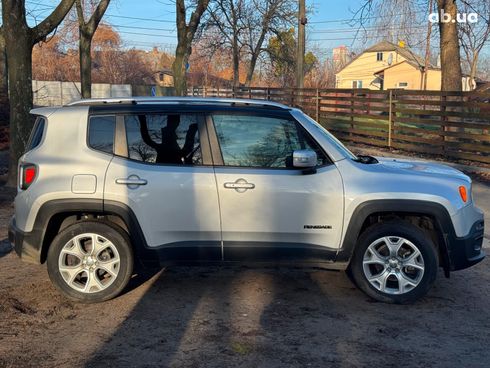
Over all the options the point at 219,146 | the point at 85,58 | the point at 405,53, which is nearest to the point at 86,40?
the point at 85,58

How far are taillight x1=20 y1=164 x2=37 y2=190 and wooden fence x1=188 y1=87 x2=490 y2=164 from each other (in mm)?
10616

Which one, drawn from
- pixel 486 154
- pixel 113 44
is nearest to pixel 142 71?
pixel 113 44

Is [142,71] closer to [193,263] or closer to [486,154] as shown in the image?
[486,154]

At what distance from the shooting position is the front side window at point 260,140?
488cm

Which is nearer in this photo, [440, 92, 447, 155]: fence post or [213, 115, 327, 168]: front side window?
[213, 115, 327, 168]: front side window

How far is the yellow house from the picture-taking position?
5666cm

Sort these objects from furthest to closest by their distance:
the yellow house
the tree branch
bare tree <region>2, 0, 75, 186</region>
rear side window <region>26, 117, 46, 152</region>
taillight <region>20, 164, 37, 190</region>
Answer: the yellow house
the tree branch
bare tree <region>2, 0, 75, 186</region>
rear side window <region>26, 117, 46, 152</region>
taillight <region>20, 164, 37, 190</region>

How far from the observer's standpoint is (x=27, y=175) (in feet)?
15.8

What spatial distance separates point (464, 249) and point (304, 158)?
158cm

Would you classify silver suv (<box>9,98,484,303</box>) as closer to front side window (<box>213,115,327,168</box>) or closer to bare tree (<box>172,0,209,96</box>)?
front side window (<box>213,115,327,168</box>)

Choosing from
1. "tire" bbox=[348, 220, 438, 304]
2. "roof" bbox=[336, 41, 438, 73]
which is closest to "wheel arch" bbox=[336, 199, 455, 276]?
"tire" bbox=[348, 220, 438, 304]

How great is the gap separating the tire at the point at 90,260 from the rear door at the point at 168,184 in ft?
0.84

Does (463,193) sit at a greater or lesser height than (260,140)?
lesser

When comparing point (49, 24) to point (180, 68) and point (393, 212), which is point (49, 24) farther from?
point (180, 68)
